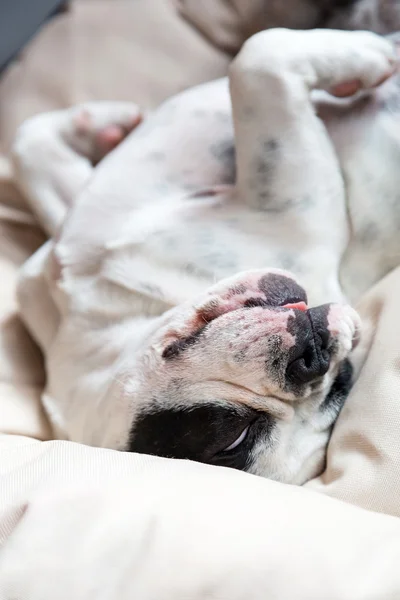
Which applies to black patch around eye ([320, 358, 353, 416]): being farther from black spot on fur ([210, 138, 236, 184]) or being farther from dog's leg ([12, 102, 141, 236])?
dog's leg ([12, 102, 141, 236])

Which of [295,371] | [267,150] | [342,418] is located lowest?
[342,418]

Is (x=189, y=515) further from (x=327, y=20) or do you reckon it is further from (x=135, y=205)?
(x=327, y=20)

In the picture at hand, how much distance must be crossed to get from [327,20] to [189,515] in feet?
4.26

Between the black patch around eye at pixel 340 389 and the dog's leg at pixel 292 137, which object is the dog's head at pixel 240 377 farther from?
the dog's leg at pixel 292 137

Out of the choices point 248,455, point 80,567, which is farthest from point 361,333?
point 80,567

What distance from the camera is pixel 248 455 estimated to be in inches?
35.3

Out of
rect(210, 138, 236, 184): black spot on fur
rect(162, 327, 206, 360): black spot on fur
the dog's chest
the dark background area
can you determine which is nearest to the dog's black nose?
rect(162, 327, 206, 360): black spot on fur

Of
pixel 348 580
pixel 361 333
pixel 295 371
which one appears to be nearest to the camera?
pixel 348 580

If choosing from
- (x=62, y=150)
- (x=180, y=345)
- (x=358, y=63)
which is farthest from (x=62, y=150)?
(x=180, y=345)

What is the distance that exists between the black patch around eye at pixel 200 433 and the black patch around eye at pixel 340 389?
0.41 feet

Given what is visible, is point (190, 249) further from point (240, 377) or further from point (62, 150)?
point (62, 150)

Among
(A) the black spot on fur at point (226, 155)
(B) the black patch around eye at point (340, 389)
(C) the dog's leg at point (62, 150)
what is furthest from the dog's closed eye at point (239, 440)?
(C) the dog's leg at point (62, 150)

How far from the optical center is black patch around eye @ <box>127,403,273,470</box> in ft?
2.83

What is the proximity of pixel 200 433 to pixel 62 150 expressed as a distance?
0.89m
